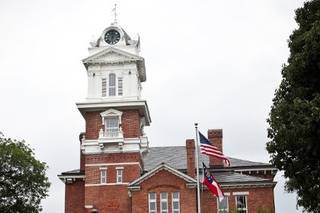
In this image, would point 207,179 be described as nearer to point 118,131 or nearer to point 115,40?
point 118,131

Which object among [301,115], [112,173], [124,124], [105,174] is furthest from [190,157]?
[301,115]

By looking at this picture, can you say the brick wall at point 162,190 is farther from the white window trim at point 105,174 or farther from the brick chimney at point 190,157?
the white window trim at point 105,174

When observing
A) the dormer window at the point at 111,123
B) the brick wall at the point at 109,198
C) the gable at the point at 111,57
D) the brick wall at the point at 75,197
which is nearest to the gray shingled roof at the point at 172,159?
the brick wall at the point at 109,198

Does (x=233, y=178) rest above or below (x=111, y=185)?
above

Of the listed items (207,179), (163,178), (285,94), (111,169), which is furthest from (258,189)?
(285,94)

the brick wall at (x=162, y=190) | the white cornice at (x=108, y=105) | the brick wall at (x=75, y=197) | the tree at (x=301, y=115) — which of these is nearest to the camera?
the tree at (x=301, y=115)

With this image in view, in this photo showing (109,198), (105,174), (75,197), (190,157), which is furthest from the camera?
(75,197)

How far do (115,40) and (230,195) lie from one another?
1766cm

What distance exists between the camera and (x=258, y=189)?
171 ft

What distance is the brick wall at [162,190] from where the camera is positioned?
51188mm

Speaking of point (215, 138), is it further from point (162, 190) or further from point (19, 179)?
point (19, 179)

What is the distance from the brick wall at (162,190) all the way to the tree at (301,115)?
20.0 m

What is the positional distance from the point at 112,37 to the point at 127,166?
12147 millimetres

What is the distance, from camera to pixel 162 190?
5150 centimetres
